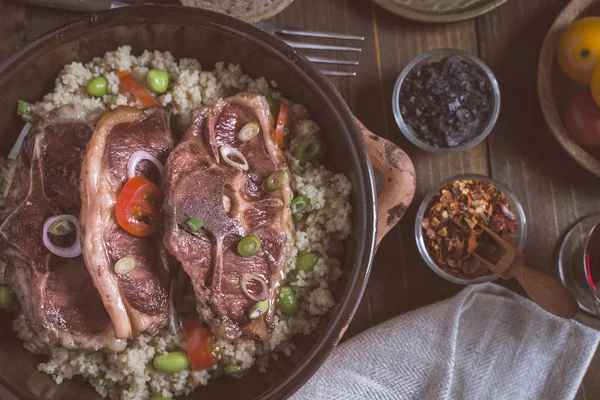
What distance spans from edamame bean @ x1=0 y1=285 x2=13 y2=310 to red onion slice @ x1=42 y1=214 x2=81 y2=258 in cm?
48

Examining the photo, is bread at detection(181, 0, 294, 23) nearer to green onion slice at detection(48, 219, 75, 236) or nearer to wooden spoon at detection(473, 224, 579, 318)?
green onion slice at detection(48, 219, 75, 236)

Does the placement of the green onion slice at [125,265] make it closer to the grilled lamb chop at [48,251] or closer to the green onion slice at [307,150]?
the grilled lamb chop at [48,251]

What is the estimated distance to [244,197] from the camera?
3.11 meters

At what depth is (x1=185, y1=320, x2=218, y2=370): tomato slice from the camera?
332cm

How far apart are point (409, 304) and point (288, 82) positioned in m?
1.59

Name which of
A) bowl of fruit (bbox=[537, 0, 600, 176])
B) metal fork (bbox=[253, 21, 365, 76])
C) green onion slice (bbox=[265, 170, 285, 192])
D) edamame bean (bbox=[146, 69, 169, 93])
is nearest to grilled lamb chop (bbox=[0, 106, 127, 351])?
edamame bean (bbox=[146, 69, 169, 93])

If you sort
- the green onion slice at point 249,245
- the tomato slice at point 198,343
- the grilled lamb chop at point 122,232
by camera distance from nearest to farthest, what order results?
the grilled lamb chop at point 122,232 < the green onion slice at point 249,245 < the tomato slice at point 198,343

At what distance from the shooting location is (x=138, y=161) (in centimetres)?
311

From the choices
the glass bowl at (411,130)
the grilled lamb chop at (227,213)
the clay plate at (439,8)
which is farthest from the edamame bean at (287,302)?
the clay plate at (439,8)

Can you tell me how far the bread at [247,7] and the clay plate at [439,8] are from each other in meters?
0.64

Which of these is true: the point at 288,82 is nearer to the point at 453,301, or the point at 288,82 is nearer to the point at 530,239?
the point at 453,301

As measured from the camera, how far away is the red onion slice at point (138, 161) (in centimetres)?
306

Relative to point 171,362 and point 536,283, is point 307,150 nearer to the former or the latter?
point 171,362

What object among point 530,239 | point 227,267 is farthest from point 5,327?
point 530,239
